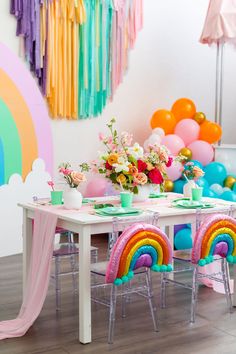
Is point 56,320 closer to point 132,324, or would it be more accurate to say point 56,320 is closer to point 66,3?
point 132,324

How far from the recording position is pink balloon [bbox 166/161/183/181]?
18.8ft

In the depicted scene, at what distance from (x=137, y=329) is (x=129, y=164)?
1.05m

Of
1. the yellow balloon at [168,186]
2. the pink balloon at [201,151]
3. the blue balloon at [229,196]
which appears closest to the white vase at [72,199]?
the yellow balloon at [168,186]

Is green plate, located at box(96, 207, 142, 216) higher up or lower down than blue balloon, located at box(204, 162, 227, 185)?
lower down

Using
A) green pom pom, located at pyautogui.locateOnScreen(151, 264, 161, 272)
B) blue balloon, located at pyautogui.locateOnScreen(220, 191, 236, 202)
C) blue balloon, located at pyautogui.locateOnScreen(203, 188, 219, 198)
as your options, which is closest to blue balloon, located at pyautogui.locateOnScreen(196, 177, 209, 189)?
blue balloon, located at pyautogui.locateOnScreen(203, 188, 219, 198)

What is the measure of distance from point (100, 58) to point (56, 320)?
3.24 metres

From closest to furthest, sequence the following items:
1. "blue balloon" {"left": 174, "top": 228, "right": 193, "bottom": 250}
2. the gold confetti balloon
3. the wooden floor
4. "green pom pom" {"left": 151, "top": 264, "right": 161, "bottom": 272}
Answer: the wooden floor < "green pom pom" {"left": 151, "top": 264, "right": 161, "bottom": 272} < "blue balloon" {"left": 174, "top": 228, "right": 193, "bottom": 250} < the gold confetti balloon

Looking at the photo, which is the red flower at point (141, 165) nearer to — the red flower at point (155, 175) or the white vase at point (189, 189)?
the red flower at point (155, 175)

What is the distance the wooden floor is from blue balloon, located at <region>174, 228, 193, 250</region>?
3.18 feet

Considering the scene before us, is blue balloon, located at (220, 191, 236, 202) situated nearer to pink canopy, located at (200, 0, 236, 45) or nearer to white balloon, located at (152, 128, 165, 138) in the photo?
white balloon, located at (152, 128, 165, 138)

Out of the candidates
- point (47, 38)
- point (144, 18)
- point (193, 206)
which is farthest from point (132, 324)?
point (144, 18)

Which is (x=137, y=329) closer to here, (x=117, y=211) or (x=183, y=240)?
(x=117, y=211)

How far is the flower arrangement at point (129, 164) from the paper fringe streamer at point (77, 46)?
6.68 feet

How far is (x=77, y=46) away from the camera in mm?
5973
